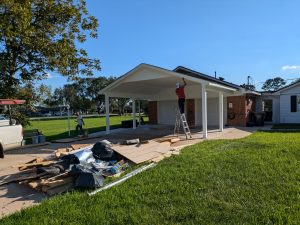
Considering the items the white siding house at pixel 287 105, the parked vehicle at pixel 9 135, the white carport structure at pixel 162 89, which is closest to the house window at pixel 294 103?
the white siding house at pixel 287 105

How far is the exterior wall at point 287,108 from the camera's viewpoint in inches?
895

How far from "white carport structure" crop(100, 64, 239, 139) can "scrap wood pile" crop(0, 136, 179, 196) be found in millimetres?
5054

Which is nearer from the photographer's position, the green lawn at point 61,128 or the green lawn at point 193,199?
the green lawn at point 193,199

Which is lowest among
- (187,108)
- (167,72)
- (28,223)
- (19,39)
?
(28,223)

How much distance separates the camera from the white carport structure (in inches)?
551

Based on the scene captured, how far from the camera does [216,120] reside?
21922 millimetres

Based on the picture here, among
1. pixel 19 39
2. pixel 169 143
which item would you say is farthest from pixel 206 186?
pixel 19 39

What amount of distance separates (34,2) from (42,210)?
13308 mm

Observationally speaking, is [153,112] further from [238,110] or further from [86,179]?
[86,179]

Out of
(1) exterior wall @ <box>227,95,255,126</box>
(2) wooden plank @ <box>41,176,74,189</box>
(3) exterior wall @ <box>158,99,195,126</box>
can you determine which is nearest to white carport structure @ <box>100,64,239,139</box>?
(3) exterior wall @ <box>158,99,195,126</box>

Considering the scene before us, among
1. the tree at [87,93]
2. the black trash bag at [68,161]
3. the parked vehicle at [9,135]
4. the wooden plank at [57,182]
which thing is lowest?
the wooden plank at [57,182]

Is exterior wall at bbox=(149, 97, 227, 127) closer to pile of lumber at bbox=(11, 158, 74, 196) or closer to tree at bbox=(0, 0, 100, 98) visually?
tree at bbox=(0, 0, 100, 98)

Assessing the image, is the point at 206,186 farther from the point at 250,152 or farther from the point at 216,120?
the point at 216,120

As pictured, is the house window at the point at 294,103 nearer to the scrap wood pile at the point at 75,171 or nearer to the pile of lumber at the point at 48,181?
the scrap wood pile at the point at 75,171
